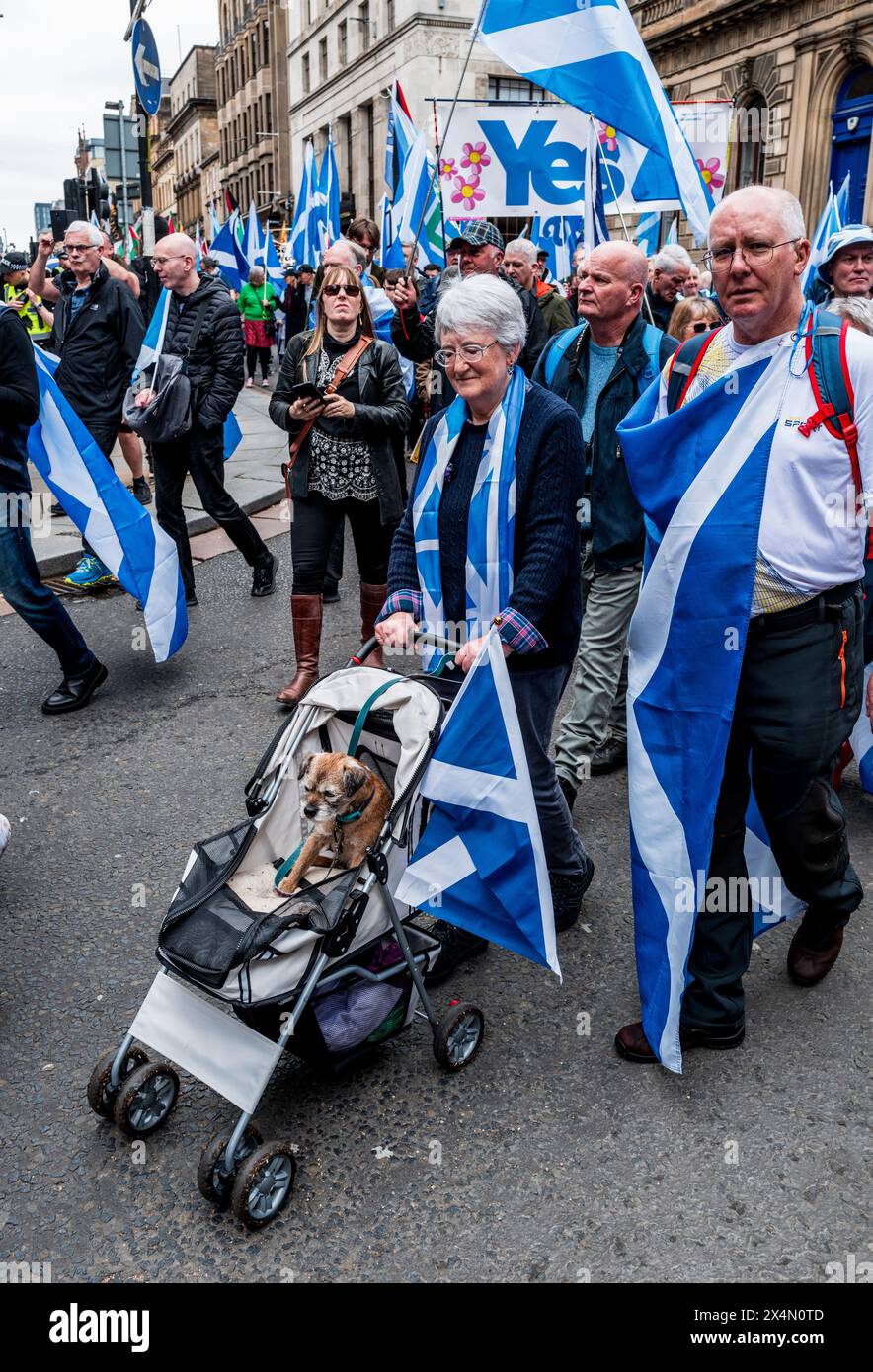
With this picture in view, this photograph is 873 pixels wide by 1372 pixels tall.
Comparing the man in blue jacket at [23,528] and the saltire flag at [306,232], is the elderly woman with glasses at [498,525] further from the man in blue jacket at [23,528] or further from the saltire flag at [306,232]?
the saltire flag at [306,232]

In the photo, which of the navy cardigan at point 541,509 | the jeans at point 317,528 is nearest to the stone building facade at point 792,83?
the jeans at point 317,528

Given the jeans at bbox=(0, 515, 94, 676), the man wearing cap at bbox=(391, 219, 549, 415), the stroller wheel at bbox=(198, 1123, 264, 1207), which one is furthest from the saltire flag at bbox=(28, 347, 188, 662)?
the stroller wheel at bbox=(198, 1123, 264, 1207)

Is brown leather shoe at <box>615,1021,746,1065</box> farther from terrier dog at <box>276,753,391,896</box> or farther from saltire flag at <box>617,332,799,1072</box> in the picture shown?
terrier dog at <box>276,753,391,896</box>

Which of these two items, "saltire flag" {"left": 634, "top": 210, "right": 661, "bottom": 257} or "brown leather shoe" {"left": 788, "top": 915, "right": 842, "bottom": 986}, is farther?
"saltire flag" {"left": 634, "top": 210, "right": 661, "bottom": 257}

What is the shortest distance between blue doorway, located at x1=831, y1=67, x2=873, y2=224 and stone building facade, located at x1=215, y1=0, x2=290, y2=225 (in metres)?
37.9

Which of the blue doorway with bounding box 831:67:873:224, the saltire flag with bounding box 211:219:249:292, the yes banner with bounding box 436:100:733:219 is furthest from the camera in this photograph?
the blue doorway with bounding box 831:67:873:224

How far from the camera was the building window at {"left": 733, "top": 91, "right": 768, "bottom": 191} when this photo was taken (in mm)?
23234

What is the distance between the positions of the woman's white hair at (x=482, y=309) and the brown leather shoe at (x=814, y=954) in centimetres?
195

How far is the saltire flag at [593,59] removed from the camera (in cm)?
521

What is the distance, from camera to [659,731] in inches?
114

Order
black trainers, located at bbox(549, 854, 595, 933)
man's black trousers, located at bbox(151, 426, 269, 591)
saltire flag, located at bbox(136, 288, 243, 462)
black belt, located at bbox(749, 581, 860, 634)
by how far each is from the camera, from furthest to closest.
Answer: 1. man's black trousers, located at bbox(151, 426, 269, 591)
2. saltire flag, located at bbox(136, 288, 243, 462)
3. black trainers, located at bbox(549, 854, 595, 933)
4. black belt, located at bbox(749, 581, 860, 634)

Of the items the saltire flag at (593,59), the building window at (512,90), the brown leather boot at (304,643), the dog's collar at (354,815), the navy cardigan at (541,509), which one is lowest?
the brown leather boot at (304,643)

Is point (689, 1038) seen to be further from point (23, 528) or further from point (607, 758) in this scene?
point (23, 528)
